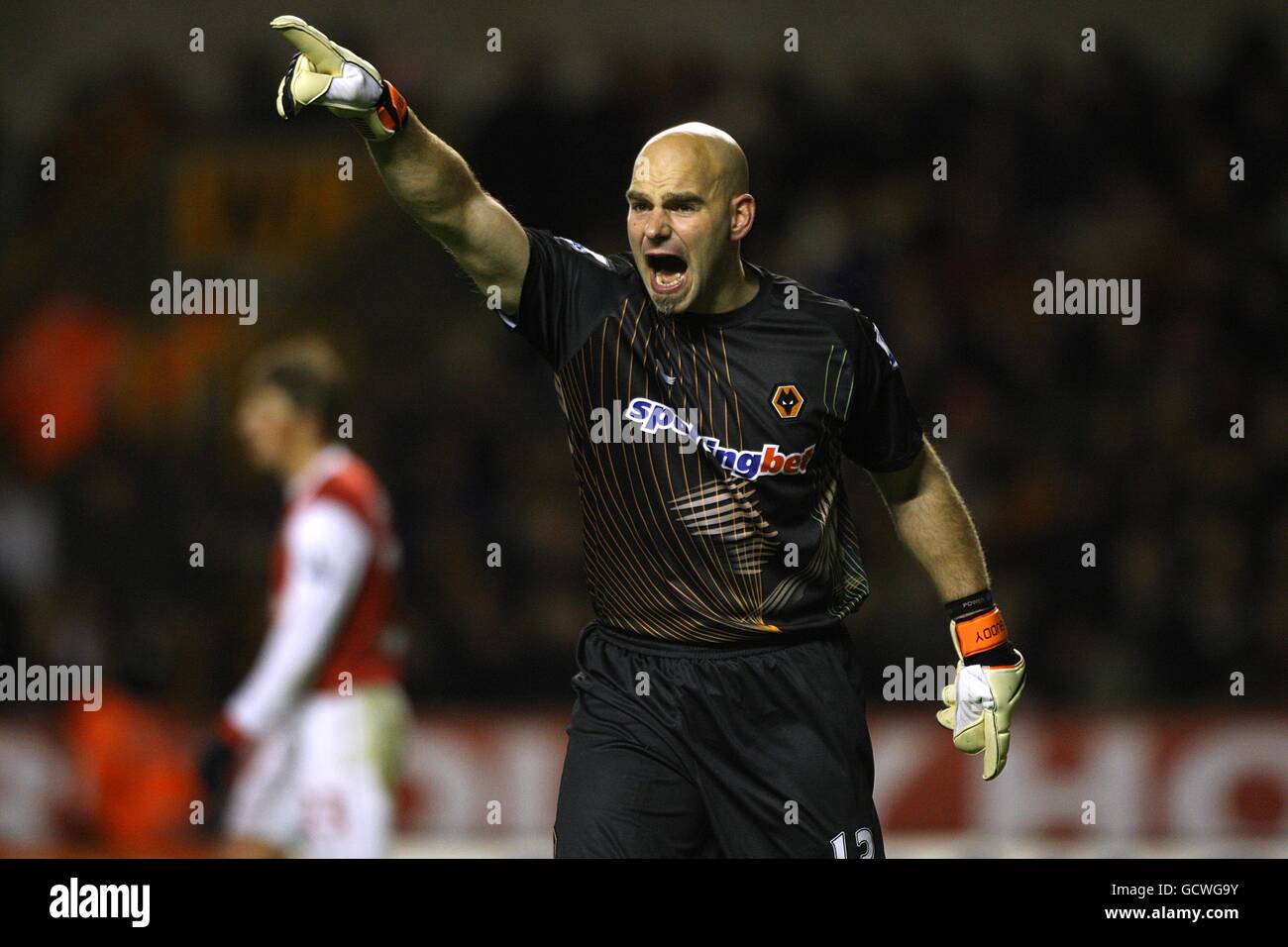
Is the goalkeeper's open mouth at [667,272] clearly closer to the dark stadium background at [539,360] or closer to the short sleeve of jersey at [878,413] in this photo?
the short sleeve of jersey at [878,413]

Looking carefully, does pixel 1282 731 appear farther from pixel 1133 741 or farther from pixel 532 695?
pixel 532 695

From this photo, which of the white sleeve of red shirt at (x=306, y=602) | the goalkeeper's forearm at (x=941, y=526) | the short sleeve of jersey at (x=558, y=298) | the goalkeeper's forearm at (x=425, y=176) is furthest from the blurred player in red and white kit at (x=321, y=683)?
the goalkeeper's forearm at (x=425, y=176)

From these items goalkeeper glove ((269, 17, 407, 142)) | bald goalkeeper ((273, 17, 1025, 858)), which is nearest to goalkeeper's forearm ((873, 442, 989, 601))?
bald goalkeeper ((273, 17, 1025, 858))

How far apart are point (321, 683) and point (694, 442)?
3.23 metres

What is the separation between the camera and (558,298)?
15.7 ft

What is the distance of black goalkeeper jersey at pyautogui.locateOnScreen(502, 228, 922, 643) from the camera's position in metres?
4.77

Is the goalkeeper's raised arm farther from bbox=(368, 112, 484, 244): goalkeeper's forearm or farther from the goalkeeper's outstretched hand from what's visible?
the goalkeeper's outstretched hand

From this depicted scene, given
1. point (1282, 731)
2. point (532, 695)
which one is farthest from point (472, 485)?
point (1282, 731)

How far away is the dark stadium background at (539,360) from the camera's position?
980 centimetres

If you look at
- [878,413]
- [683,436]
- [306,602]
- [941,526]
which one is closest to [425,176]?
[683,436]

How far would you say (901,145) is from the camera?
37.1 ft

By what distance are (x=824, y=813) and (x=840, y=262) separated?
645 cm

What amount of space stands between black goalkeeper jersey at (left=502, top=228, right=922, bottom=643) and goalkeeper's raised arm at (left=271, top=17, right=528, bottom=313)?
9cm
